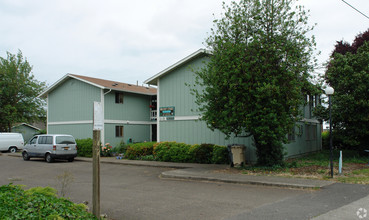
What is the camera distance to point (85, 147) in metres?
24.2

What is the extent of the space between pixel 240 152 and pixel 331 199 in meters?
7.83

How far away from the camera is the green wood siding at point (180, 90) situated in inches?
820

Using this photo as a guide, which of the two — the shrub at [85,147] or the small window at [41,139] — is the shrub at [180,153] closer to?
the shrub at [85,147]

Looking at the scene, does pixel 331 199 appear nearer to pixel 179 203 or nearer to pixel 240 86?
pixel 179 203

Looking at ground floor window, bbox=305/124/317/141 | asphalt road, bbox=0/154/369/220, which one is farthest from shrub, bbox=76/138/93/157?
ground floor window, bbox=305/124/317/141

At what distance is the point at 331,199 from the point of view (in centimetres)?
857

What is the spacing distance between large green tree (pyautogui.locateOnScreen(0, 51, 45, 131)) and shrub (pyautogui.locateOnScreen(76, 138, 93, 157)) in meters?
15.1

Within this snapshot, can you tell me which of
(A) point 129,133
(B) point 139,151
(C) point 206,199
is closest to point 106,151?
(B) point 139,151

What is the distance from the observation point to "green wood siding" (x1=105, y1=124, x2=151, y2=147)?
2598 centimetres

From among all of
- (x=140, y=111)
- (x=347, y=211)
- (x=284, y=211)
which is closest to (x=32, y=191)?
(x=284, y=211)

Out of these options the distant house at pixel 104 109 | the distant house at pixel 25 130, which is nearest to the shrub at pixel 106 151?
the distant house at pixel 104 109

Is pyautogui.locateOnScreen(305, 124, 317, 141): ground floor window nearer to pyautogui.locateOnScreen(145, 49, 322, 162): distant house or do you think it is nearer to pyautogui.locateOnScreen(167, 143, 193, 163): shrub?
pyautogui.locateOnScreen(145, 49, 322, 162): distant house

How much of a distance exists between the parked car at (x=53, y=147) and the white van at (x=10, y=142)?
35.1ft

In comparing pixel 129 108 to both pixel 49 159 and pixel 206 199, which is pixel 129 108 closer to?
pixel 49 159
